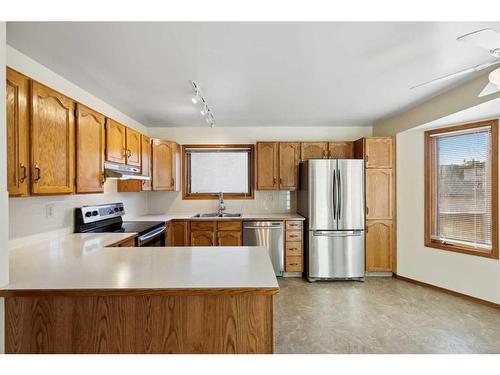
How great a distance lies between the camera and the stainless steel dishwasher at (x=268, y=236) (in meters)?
3.81

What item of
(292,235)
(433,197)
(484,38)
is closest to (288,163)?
(292,235)

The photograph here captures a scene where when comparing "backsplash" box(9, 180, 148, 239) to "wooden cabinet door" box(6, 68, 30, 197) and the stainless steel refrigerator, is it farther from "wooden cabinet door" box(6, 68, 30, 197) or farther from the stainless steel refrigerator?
the stainless steel refrigerator

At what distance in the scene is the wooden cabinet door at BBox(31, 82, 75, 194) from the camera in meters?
1.63

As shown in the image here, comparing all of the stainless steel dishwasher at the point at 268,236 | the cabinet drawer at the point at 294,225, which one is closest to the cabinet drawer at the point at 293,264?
the stainless steel dishwasher at the point at 268,236

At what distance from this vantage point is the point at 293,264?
3844mm

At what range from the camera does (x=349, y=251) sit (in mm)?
3695

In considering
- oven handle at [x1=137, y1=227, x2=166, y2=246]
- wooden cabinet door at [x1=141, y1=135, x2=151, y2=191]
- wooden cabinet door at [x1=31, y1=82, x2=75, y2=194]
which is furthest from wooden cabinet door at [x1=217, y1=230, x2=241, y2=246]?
wooden cabinet door at [x1=31, y1=82, x2=75, y2=194]

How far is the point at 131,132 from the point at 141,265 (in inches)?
81.2

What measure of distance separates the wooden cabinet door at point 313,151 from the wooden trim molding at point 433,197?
135cm

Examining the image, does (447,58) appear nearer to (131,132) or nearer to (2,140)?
(2,140)

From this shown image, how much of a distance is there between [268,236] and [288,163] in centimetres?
119

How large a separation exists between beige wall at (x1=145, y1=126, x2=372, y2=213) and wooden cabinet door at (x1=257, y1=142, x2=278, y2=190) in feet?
0.94

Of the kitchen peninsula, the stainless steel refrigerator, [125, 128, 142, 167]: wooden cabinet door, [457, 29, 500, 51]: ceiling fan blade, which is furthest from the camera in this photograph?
the stainless steel refrigerator

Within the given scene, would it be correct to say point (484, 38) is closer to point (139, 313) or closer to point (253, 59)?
point (253, 59)
